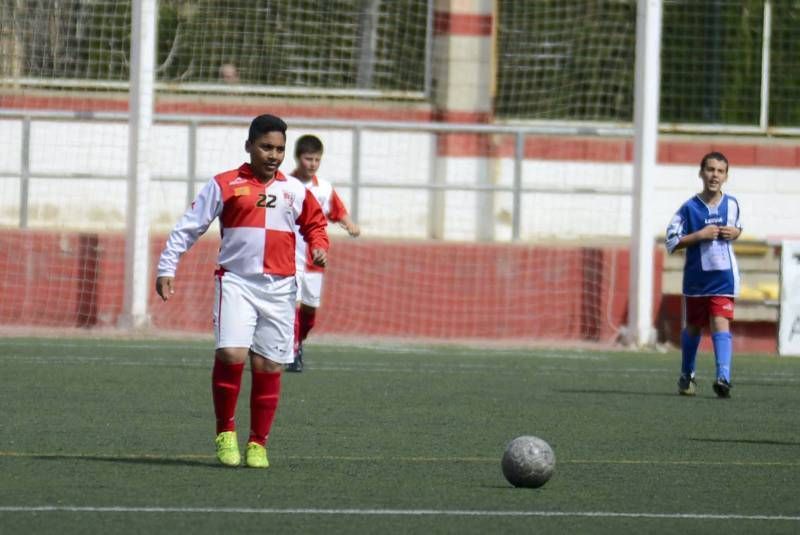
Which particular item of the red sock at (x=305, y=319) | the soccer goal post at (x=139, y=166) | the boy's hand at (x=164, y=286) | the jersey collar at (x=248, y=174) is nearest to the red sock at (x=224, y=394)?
the boy's hand at (x=164, y=286)

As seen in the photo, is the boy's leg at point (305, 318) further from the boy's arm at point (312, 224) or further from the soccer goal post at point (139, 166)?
the boy's arm at point (312, 224)

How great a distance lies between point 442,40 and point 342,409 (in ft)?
34.3

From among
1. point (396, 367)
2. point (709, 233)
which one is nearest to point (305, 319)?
point (396, 367)

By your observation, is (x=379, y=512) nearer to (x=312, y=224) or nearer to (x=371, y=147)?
(x=312, y=224)

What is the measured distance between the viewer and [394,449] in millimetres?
8945

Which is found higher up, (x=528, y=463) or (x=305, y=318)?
(x=305, y=318)

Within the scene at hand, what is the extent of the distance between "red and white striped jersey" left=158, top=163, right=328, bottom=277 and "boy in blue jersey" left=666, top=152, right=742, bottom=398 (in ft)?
15.9

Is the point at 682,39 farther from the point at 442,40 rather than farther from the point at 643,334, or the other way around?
the point at 643,334

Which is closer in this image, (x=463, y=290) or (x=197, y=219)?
(x=197, y=219)

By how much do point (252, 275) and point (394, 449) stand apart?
1340mm

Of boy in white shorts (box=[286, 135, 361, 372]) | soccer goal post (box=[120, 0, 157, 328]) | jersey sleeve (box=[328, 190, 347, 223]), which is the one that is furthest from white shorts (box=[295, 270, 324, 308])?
soccer goal post (box=[120, 0, 157, 328])

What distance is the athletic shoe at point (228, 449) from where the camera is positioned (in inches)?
319

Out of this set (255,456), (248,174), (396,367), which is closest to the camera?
(255,456)

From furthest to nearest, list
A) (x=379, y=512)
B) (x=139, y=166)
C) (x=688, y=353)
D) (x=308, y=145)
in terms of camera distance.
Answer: (x=139, y=166) < (x=308, y=145) < (x=688, y=353) < (x=379, y=512)
